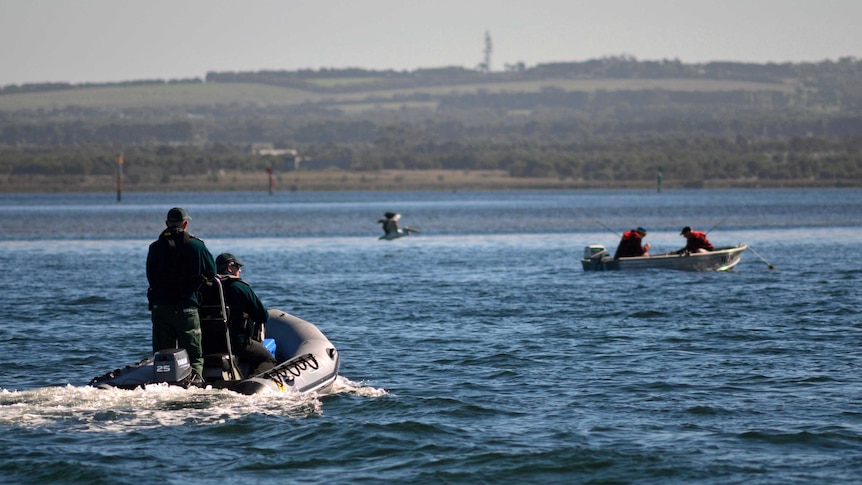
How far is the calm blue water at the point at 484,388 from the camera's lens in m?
12.2

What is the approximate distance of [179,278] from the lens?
14258mm

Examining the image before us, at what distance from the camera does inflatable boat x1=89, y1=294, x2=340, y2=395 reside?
46.2 ft

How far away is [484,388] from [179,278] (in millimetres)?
4235

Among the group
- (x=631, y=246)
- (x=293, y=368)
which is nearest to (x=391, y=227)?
(x=631, y=246)

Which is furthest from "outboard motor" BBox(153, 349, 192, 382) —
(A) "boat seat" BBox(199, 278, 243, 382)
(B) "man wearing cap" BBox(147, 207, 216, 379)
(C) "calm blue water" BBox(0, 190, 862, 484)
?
(A) "boat seat" BBox(199, 278, 243, 382)

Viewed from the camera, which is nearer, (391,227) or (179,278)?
(179,278)

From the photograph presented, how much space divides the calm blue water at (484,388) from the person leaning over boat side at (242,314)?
86cm

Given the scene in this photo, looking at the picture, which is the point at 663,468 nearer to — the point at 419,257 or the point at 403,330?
the point at 403,330

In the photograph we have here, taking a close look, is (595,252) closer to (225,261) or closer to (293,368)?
(293,368)

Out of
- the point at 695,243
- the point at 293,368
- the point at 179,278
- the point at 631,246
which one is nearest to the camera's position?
the point at 179,278

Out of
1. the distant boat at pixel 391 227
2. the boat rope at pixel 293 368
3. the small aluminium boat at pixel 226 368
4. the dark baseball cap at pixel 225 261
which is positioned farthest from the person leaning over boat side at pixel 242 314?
the distant boat at pixel 391 227

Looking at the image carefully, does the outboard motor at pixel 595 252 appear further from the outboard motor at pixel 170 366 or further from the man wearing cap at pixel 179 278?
the outboard motor at pixel 170 366

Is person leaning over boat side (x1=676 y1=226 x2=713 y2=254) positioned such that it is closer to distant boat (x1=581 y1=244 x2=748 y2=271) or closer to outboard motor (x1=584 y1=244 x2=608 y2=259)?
distant boat (x1=581 y1=244 x2=748 y2=271)

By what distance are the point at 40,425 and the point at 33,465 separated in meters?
1.46
